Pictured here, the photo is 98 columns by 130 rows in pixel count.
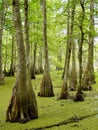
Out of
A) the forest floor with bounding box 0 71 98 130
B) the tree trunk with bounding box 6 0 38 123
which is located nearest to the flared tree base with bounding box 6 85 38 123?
the tree trunk with bounding box 6 0 38 123

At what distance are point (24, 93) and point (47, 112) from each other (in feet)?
3.95

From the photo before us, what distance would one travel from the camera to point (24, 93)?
681 centimetres

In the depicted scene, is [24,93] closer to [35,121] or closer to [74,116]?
[35,121]

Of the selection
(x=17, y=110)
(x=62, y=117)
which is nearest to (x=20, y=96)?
(x=17, y=110)

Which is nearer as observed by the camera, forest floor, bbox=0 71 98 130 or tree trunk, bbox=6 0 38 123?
forest floor, bbox=0 71 98 130

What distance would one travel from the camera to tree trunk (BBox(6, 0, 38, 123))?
22.1ft

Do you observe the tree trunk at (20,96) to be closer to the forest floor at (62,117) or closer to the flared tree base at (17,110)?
the flared tree base at (17,110)

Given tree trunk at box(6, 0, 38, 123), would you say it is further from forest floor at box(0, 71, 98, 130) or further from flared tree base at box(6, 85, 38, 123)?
forest floor at box(0, 71, 98, 130)

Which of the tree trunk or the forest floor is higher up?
the tree trunk

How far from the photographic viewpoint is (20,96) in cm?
677

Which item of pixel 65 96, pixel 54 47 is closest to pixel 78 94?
pixel 65 96

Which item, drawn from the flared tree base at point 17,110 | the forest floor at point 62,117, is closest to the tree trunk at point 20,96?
the flared tree base at point 17,110

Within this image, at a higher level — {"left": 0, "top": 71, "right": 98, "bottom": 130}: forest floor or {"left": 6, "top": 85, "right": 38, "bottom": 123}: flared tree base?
{"left": 6, "top": 85, "right": 38, "bottom": 123}: flared tree base

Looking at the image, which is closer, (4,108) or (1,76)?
(4,108)
